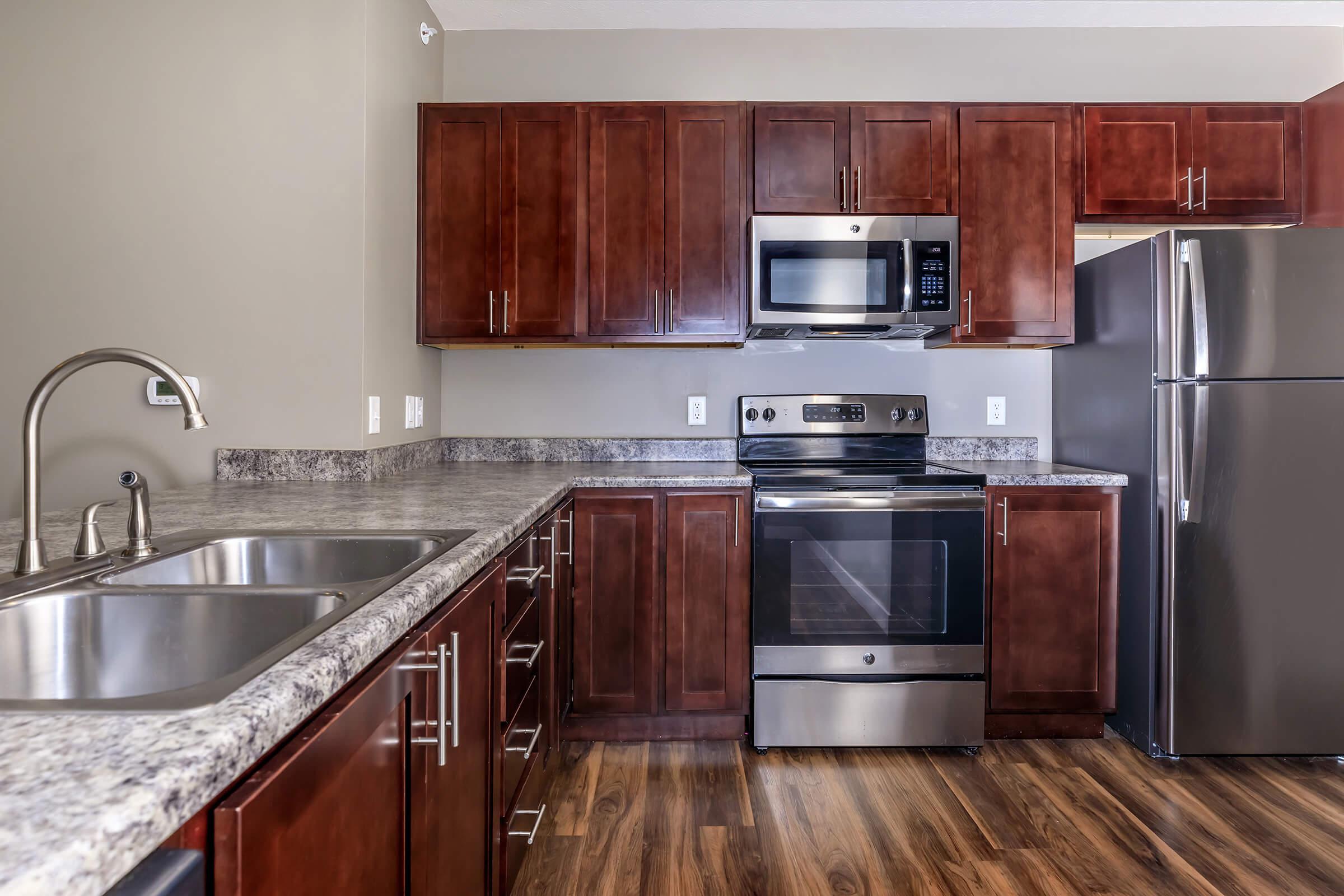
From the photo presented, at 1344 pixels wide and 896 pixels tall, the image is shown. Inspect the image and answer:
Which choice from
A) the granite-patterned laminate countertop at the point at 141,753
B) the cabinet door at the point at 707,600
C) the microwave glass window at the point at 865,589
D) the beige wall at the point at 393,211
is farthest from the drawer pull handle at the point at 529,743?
the beige wall at the point at 393,211

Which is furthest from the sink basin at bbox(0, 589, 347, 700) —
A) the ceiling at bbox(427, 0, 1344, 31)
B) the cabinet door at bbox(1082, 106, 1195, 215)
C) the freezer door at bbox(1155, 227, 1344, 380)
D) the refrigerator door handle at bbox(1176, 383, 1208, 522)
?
the cabinet door at bbox(1082, 106, 1195, 215)

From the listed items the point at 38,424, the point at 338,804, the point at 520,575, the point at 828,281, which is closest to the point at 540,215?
the point at 828,281

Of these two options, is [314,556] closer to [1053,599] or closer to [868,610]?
[868,610]

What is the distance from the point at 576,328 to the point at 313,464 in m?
0.97

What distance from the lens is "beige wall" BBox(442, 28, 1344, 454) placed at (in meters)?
2.95

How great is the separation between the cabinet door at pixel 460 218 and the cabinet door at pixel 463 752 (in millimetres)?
1504

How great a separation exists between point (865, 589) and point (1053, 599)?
64cm

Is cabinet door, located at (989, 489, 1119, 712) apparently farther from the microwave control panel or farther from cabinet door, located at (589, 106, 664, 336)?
cabinet door, located at (589, 106, 664, 336)

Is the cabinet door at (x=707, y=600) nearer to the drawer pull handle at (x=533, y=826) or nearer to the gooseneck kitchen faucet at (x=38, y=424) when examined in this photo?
the drawer pull handle at (x=533, y=826)

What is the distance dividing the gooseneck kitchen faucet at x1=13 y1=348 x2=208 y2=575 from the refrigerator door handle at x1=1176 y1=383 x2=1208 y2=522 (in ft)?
8.21

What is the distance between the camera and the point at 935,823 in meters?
1.94

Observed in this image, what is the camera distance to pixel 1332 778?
2.17 meters

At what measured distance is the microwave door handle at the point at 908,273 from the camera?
2.56 m

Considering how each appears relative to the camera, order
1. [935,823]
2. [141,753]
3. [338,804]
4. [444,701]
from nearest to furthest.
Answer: [141,753]
[338,804]
[444,701]
[935,823]
